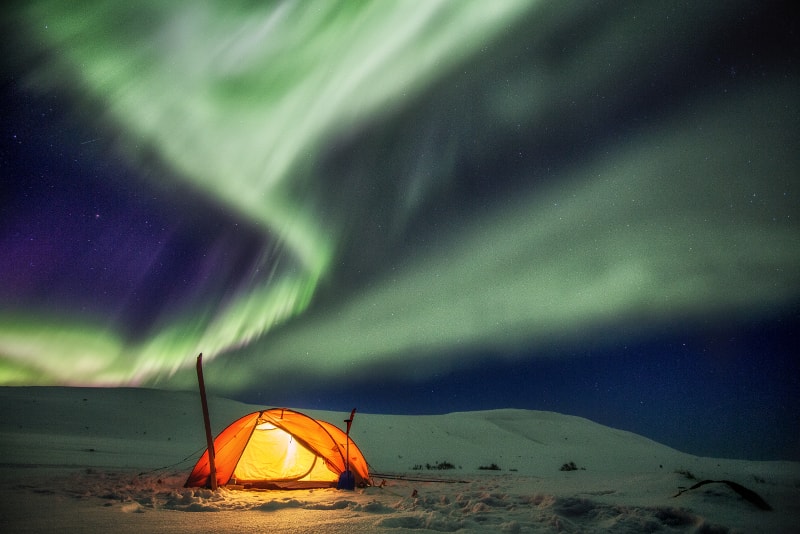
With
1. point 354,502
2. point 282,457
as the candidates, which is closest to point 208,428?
point 354,502

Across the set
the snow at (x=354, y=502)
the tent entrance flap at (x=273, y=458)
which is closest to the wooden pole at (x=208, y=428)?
the snow at (x=354, y=502)

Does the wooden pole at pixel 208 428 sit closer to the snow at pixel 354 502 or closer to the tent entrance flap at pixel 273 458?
the snow at pixel 354 502

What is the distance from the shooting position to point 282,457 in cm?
1197

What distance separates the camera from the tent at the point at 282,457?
393 inches

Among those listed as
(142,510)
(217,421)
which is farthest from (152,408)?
(142,510)

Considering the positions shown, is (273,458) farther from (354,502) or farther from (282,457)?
(354,502)

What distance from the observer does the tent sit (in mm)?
9977

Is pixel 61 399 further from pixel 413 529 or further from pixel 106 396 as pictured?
pixel 413 529

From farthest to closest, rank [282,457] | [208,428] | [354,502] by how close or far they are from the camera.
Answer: [282,457] → [208,428] → [354,502]

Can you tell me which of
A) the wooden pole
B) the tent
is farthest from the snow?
the tent

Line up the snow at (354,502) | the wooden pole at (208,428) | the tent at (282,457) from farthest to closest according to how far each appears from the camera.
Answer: the tent at (282,457) < the wooden pole at (208,428) < the snow at (354,502)

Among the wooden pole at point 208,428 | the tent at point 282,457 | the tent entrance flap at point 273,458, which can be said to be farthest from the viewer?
the tent entrance flap at point 273,458

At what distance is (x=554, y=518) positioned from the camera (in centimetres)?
611

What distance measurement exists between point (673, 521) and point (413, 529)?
3.14 m
